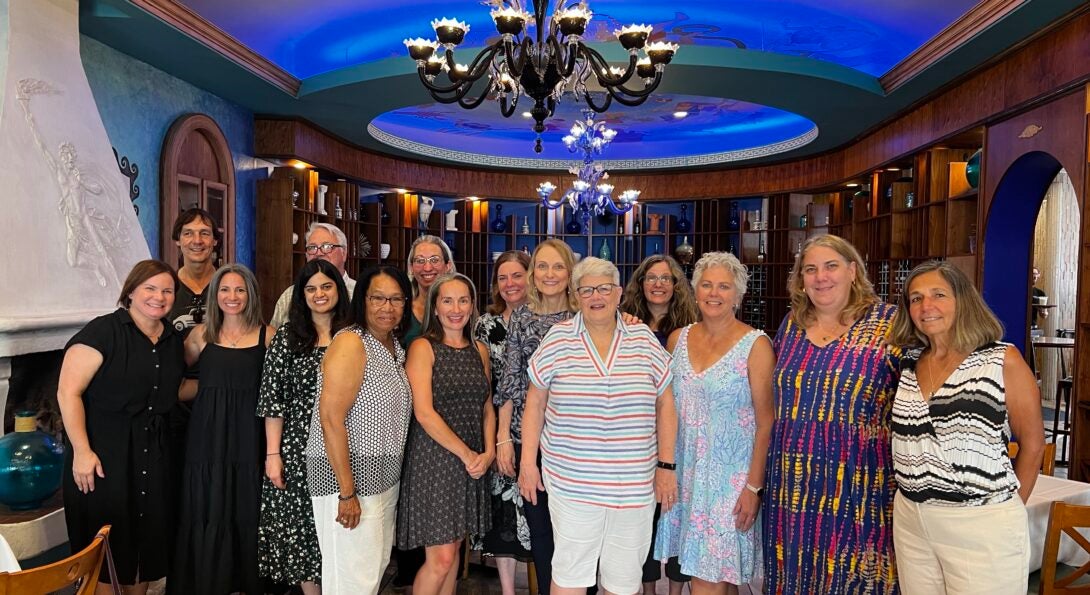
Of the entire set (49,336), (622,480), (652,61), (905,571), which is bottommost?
(905,571)

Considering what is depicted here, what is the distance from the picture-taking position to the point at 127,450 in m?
2.46

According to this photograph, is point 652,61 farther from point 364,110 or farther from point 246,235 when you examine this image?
point 246,235

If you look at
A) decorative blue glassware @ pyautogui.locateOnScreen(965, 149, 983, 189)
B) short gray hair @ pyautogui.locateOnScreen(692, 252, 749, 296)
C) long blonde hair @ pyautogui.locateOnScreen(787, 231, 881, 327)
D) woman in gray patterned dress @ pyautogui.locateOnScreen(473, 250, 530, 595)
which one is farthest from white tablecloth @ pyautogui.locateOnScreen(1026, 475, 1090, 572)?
decorative blue glassware @ pyautogui.locateOnScreen(965, 149, 983, 189)

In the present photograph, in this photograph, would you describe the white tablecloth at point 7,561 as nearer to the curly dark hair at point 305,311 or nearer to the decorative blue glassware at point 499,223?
the curly dark hair at point 305,311

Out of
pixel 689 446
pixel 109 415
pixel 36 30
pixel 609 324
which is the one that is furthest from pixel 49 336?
pixel 689 446

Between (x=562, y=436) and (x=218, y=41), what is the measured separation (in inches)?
164

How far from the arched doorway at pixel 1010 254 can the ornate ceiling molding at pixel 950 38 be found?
1064 mm

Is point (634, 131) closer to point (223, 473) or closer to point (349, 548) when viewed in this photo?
point (223, 473)

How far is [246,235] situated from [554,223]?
517cm

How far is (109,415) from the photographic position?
2443 millimetres

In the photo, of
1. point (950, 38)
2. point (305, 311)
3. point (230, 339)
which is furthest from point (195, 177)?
point (950, 38)

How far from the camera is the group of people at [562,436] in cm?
201

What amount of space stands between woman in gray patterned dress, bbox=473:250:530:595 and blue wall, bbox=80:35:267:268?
3.40 metres

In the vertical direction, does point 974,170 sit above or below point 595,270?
above
